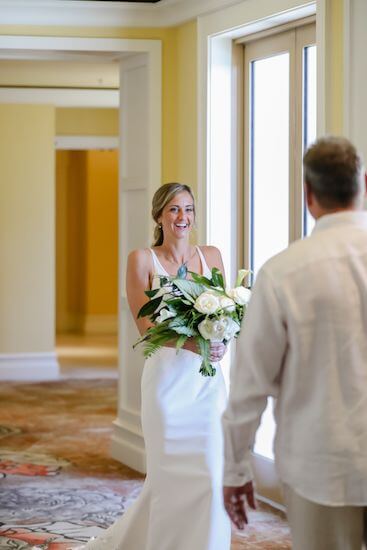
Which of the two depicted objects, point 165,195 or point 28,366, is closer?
point 165,195

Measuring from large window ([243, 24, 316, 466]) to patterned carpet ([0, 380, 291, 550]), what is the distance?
857 millimetres

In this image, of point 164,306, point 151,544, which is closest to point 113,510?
point 151,544

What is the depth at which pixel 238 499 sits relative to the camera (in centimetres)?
245

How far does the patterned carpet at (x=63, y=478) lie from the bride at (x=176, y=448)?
0.71 metres

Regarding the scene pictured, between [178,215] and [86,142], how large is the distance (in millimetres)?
7860

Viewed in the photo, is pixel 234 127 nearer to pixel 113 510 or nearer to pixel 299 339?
pixel 113 510

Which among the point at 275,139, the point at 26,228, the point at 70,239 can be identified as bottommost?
the point at 70,239

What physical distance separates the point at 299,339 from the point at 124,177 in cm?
440

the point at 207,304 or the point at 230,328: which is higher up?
the point at 207,304

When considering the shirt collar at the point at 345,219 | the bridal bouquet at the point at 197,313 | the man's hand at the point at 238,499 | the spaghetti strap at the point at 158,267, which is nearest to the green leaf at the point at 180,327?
the bridal bouquet at the point at 197,313

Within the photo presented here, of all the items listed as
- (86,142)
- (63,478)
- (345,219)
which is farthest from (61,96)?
(345,219)

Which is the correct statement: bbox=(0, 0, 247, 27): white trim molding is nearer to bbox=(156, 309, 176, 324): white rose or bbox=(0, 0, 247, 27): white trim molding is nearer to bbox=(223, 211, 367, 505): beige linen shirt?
bbox=(156, 309, 176, 324): white rose

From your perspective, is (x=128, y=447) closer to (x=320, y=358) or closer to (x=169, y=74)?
(x=169, y=74)

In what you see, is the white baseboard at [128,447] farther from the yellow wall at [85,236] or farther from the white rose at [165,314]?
the yellow wall at [85,236]
